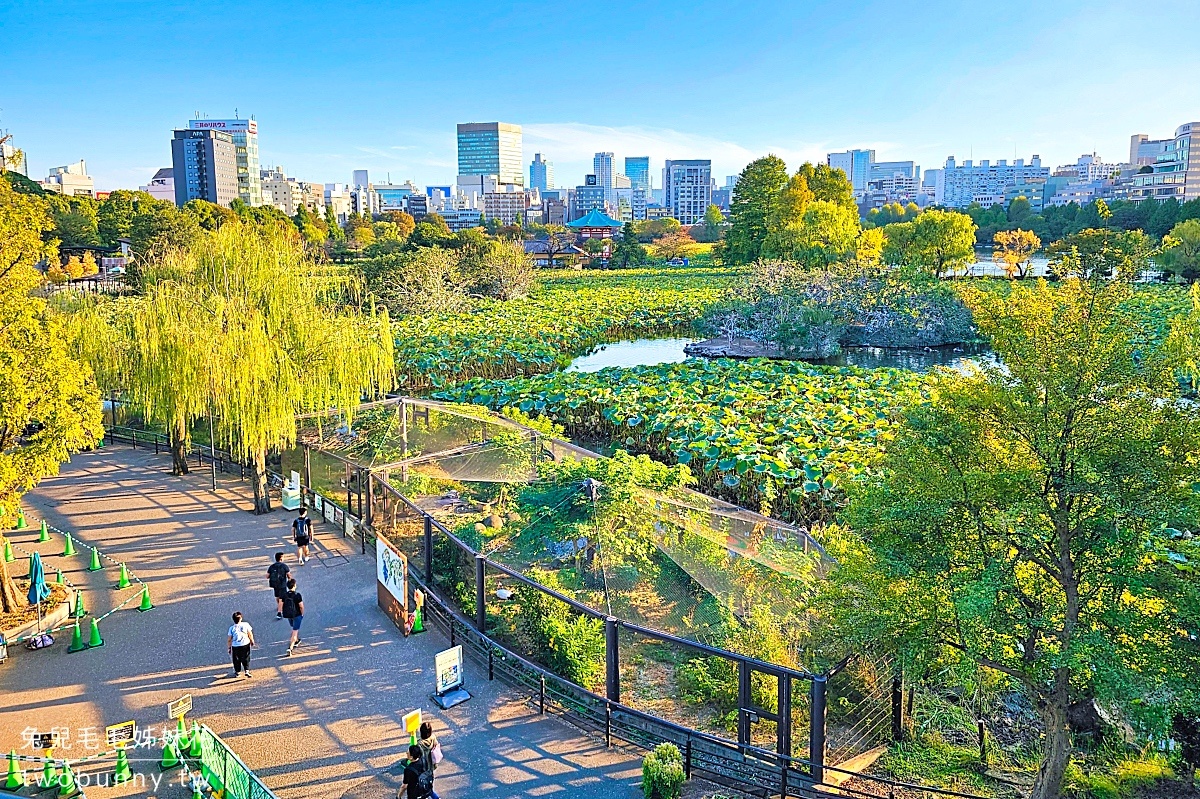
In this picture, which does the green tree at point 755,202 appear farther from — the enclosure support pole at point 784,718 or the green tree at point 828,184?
the enclosure support pole at point 784,718

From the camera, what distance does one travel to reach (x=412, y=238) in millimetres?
55219

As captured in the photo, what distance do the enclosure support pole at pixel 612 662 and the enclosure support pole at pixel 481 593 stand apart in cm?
209

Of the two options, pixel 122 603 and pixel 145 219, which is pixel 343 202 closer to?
pixel 145 219

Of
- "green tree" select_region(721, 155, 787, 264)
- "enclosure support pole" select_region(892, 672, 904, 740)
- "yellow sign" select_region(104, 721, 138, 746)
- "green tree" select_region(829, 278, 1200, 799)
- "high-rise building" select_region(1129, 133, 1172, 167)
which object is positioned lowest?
"enclosure support pole" select_region(892, 672, 904, 740)

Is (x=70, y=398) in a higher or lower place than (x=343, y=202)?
lower

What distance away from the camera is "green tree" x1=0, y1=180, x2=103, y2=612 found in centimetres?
1028

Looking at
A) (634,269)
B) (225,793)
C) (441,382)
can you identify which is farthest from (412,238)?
(225,793)

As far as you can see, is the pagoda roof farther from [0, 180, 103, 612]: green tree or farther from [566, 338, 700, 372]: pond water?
[0, 180, 103, 612]: green tree

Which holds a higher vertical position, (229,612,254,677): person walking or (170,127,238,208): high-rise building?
(170,127,238,208): high-rise building

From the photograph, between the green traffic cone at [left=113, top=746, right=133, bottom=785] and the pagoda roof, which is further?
the pagoda roof

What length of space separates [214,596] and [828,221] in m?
45.2

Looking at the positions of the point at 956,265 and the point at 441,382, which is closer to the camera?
the point at 441,382

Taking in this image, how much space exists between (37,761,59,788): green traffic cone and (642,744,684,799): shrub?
5376mm

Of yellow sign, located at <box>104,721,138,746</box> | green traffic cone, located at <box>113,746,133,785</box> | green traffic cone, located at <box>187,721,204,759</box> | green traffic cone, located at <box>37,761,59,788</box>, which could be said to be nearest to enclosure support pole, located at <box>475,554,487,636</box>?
green traffic cone, located at <box>187,721,204,759</box>
